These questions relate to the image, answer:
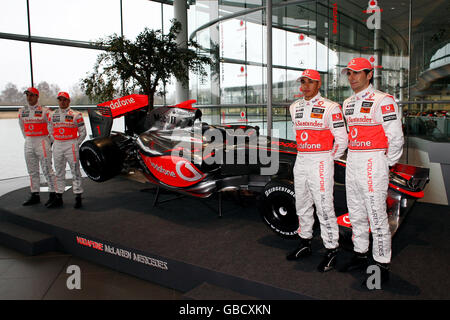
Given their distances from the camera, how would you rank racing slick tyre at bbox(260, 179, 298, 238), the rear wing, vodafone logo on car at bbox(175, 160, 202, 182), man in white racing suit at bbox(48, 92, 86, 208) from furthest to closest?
1. the rear wing
2. man in white racing suit at bbox(48, 92, 86, 208)
3. vodafone logo on car at bbox(175, 160, 202, 182)
4. racing slick tyre at bbox(260, 179, 298, 238)

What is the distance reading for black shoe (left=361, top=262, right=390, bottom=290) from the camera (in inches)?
96.0

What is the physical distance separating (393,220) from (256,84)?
624 centimetres

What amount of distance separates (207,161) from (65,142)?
2050 millimetres

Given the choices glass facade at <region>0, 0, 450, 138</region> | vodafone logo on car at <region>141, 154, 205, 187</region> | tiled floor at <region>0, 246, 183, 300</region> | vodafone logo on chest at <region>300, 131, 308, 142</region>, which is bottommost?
tiled floor at <region>0, 246, 183, 300</region>

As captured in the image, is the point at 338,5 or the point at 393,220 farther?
the point at 338,5

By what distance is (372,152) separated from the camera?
8.16ft

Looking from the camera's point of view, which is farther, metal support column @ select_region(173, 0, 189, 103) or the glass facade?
metal support column @ select_region(173, 0, 189, 103)

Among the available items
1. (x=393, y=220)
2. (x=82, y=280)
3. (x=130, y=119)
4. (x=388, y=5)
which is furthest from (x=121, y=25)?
(x=393, y=220)

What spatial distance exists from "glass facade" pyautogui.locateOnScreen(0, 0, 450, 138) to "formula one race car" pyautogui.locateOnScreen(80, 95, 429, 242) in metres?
2.17

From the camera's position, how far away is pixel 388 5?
6469 mm

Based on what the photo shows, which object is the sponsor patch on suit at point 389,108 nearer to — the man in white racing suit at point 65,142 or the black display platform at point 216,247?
the black display platform at point 216,247

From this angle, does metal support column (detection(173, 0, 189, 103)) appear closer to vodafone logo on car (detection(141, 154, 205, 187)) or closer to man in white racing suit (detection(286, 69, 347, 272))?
vodafone logo on car (detection(141, 154, 205, 187))

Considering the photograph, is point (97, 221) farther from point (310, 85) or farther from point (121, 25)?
point (121, 25)

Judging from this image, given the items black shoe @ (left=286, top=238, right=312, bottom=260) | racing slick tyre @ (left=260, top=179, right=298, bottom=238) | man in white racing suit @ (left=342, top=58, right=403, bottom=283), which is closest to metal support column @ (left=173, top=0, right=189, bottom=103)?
racing slick tyre @ (left=260, top=179, right=298, bottom=238)
